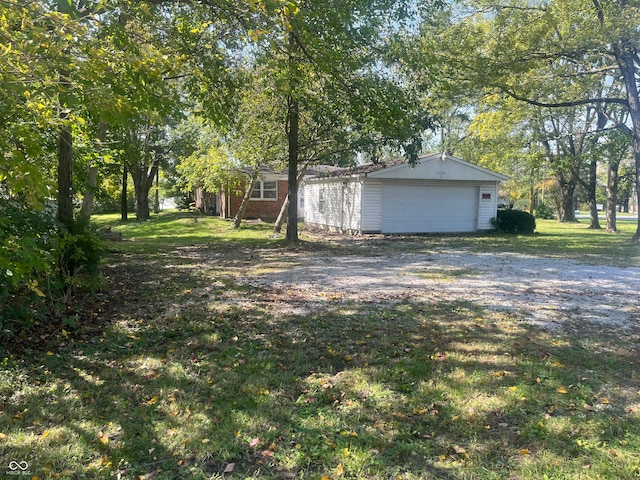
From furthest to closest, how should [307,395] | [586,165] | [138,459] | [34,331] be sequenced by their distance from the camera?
[586,165] → [34,331] → [307,395] → [138,459]

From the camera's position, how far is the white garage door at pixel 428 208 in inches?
765

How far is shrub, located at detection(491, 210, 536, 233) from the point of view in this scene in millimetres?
20609

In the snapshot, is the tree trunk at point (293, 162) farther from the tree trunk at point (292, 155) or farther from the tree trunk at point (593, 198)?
the tree trunk at point (593, 198)

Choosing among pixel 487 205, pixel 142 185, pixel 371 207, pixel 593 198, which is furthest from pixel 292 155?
pixel 593 198

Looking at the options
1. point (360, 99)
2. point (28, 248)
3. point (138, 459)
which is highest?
point (360, 99)

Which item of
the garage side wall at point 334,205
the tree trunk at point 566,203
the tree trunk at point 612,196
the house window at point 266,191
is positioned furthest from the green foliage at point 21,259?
the tree trunk at point 566,203

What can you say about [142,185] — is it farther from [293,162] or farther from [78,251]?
[78,251]

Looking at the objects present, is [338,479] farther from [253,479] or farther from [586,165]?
[586,165]

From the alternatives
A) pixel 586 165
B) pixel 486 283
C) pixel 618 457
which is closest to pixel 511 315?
pixel 486 283

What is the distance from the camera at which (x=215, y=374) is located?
4031 millimetres

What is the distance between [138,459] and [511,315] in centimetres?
481

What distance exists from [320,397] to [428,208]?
1724 cm

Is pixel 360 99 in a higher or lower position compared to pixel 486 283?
higher

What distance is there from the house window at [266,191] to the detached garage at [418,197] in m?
7.30
